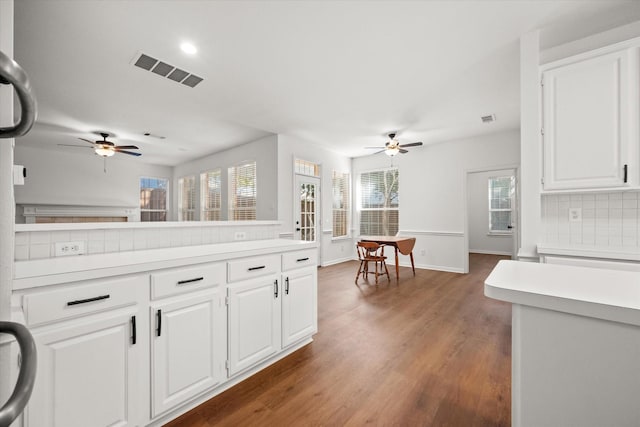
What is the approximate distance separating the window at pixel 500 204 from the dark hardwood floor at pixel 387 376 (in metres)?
5.04

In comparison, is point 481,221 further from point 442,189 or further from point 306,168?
point 306,168

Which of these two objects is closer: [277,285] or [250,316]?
[250,316]

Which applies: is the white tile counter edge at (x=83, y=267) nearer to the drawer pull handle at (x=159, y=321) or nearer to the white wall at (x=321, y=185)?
the drawer pull handle at (x=159, y=321)

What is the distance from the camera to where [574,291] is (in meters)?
0.89

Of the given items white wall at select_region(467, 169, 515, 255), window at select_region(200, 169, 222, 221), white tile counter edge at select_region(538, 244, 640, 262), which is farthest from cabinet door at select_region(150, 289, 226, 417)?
white wall at select_region(467, 169, 515, 255)

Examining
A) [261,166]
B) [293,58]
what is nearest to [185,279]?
[293,58]

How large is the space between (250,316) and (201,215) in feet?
20.3

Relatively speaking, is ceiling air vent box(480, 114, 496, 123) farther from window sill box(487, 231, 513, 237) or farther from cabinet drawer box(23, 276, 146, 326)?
cabinet drawer box(23, 276, 146, 326)

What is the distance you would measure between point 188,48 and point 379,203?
506 centimetres

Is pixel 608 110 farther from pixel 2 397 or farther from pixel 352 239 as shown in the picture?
pixel 352 239

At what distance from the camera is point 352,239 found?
692cm

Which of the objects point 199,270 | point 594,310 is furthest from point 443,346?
point 199,270

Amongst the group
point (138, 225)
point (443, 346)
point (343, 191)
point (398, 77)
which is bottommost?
point (443, 346)

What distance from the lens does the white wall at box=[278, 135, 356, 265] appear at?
202 inches
